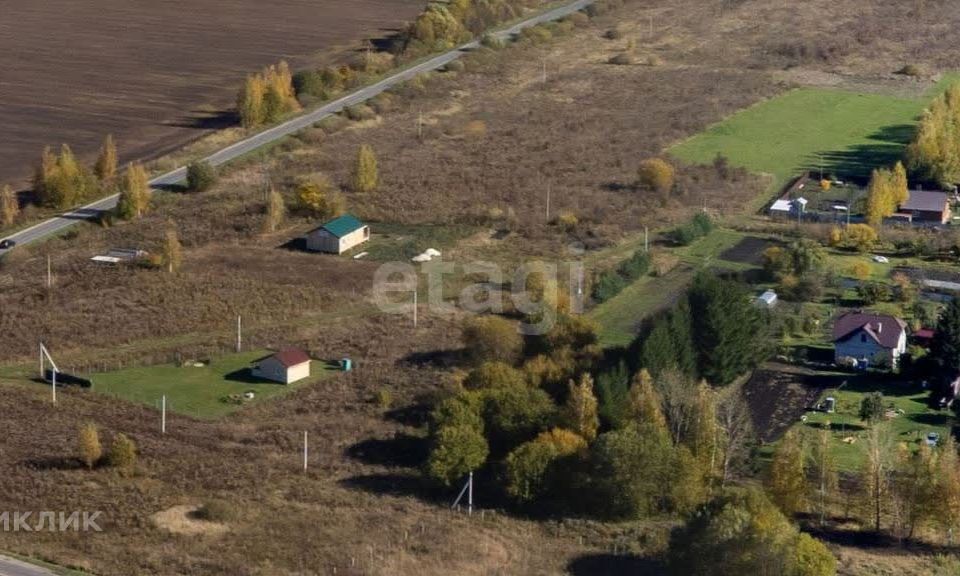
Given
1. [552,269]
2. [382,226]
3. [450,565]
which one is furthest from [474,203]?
[450,565]

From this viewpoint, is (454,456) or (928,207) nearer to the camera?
(454,456)

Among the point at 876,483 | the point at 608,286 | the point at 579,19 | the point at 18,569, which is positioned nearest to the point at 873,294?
the point at 608,286

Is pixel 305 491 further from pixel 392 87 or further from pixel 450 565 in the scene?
pixel 392 87

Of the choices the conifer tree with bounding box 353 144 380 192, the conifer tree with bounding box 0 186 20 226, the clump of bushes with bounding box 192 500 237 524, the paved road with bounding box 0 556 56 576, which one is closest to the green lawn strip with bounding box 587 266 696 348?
the conifer tree with bounding box 353 144 380 192

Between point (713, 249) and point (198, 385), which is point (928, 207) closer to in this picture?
point (713, 249)

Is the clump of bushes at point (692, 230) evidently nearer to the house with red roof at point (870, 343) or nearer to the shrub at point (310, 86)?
the house with red roof at point (870, 343)

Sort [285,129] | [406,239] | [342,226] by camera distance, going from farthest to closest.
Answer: [285,129] → [406,239] → [342,226]
